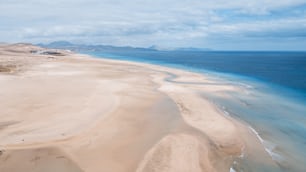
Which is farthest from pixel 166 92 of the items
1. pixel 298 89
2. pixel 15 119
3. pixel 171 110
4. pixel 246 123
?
pixel 298 89

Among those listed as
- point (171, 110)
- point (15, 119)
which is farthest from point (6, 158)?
point (171, 110)

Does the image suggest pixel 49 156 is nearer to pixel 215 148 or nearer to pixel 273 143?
pixel 215 148

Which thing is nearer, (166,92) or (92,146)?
(92,146)

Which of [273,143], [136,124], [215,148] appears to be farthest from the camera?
[136,124]

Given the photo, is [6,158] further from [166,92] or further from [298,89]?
[298,89]

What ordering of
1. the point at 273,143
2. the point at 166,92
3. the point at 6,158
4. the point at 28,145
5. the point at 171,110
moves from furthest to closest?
the point at 166,92 → the point at 171,110 → the point at 273,143 → the point at 28,145 → the point at 6,158

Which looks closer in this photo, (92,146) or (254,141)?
(92,146)

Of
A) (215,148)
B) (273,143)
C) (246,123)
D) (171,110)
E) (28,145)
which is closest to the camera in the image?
(28,145)

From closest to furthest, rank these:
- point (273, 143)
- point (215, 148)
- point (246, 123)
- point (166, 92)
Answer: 1. point (215, 148)
2. point (273, 143)
3. point (246, 123)
4. point (166, 92)
